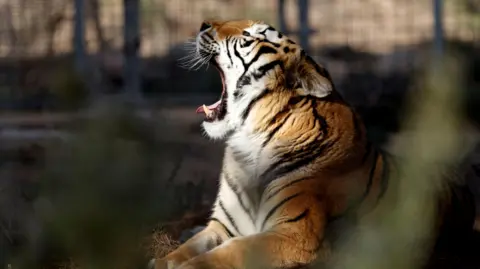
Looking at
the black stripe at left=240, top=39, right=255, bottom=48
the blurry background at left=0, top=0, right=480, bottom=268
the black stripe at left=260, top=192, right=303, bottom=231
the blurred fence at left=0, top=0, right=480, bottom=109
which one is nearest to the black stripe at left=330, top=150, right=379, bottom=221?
the black stripe at left=260, top=192, right=303, bottom=231

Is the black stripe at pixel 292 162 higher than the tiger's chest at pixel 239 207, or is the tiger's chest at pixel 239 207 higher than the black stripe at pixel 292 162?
the black stripe at pixel 292 162

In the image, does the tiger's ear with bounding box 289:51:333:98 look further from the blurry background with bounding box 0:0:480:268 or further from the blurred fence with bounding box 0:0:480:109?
the blurred fence with bounding box 0:0:480:109

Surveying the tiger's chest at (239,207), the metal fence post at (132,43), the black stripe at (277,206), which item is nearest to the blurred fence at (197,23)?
the metal fence post at (132,43)

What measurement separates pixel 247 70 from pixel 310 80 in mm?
190

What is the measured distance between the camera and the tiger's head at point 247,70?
8.72 feet

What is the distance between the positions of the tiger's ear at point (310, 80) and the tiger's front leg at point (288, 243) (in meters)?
0.38

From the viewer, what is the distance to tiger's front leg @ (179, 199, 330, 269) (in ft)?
7.21

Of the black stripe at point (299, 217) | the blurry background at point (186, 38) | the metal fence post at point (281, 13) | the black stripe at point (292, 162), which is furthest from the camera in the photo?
the metal fence post at point (281, 13)

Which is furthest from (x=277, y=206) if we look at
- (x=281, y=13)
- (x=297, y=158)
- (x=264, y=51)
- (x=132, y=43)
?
(x=281, y=13)

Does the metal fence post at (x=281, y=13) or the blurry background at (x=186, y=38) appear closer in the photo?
the blurry background at (x=186, y=38)

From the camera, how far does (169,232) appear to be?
9.96 ft

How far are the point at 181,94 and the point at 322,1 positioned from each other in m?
1.30

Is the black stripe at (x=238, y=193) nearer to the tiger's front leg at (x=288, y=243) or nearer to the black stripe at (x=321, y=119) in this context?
the tiger's front leg at (x=288, y=243)

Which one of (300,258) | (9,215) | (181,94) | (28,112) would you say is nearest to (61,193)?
(9,215)
